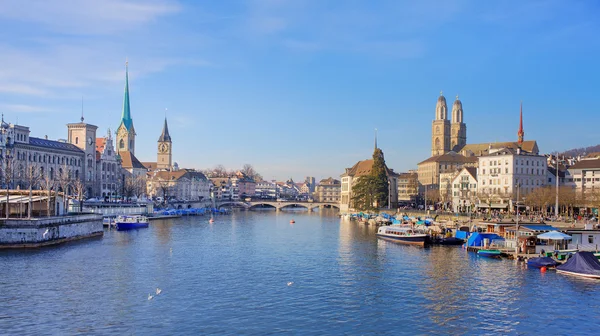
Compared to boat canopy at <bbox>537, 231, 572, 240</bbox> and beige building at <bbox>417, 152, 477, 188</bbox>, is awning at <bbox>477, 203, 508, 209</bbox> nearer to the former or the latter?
boat canopy at <bbox>537, 231, 572, 240</bbox>

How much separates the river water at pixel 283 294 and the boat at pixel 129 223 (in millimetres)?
29708

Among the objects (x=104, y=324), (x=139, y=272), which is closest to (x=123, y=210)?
(x=139, y=272)

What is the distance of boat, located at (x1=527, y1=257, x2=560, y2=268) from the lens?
137 feet

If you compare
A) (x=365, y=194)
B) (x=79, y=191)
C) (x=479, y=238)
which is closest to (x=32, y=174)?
(x=79, y=191)

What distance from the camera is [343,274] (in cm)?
4062

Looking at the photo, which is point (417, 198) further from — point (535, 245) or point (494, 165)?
point (535, 245)

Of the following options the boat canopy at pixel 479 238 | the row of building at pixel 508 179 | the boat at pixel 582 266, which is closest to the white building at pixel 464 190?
the row of building at pixel 508 179

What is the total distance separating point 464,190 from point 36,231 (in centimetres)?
7134

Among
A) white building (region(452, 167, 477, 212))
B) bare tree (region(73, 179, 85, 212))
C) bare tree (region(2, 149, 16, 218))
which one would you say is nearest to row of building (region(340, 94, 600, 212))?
white building (region(452, 167, 477, 212))

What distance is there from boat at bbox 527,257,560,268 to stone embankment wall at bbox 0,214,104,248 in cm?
4222

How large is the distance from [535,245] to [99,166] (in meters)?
110

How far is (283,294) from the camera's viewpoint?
32.9m

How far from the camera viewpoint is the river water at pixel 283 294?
1042 inches

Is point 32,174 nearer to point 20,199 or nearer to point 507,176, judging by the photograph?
point 20,199
